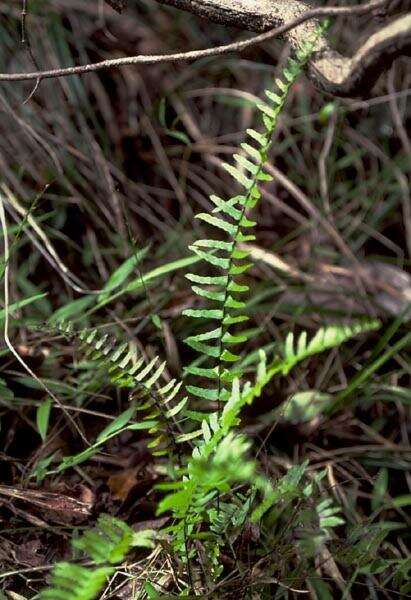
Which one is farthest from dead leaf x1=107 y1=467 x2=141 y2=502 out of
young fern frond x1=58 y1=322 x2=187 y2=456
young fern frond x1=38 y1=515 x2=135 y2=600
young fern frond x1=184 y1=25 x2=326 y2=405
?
young fern frond x1=38 y1=515 x2=135 y2=600

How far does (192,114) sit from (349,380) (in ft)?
4.30

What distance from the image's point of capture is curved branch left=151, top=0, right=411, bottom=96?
1393mm

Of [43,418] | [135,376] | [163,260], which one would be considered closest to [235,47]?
[135,376]

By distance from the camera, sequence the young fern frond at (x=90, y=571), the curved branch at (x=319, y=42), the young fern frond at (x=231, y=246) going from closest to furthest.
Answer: the young fern frond at (x=90, y=571) < the young fern frond at (x=231, y=246) < the curved branch at (x=319, y=42)

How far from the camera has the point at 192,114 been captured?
2850mm

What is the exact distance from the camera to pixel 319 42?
1.51 meters

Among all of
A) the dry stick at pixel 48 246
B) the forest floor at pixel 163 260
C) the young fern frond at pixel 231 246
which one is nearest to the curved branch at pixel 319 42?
the young fern frond at pixel 231 246

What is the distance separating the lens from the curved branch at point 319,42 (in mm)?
1393

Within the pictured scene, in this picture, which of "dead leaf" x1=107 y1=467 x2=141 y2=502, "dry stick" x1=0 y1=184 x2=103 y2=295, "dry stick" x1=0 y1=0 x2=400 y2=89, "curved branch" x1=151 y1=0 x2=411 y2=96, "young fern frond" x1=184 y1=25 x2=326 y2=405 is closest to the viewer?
"dry stick" x1=0 y1=0 x2=400 y2=89

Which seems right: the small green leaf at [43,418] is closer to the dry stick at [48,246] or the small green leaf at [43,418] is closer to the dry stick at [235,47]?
the dry stick at [48,246]

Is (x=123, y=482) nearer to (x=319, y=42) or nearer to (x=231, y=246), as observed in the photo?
(x=231, y=246)

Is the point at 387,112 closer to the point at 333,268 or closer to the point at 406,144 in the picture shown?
the point at 406,144

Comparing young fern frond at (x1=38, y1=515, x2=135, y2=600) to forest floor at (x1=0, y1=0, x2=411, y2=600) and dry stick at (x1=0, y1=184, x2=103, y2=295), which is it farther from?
dry stick at (x1=0, y1=184, x2=103, y2=295)

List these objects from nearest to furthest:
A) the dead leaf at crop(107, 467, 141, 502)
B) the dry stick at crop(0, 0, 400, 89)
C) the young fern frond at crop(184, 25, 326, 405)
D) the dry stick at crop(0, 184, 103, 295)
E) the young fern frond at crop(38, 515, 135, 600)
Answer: the young fern frond at crop(38, 515, 135, 600), the dry stick at crop(0, 0, 400, 89), the young fern frond at crop(184, 25, 326, 405), the dead leaf at crop(107, 467, 141, 502), the dry stick at crop(0, 184, 103, 295)
